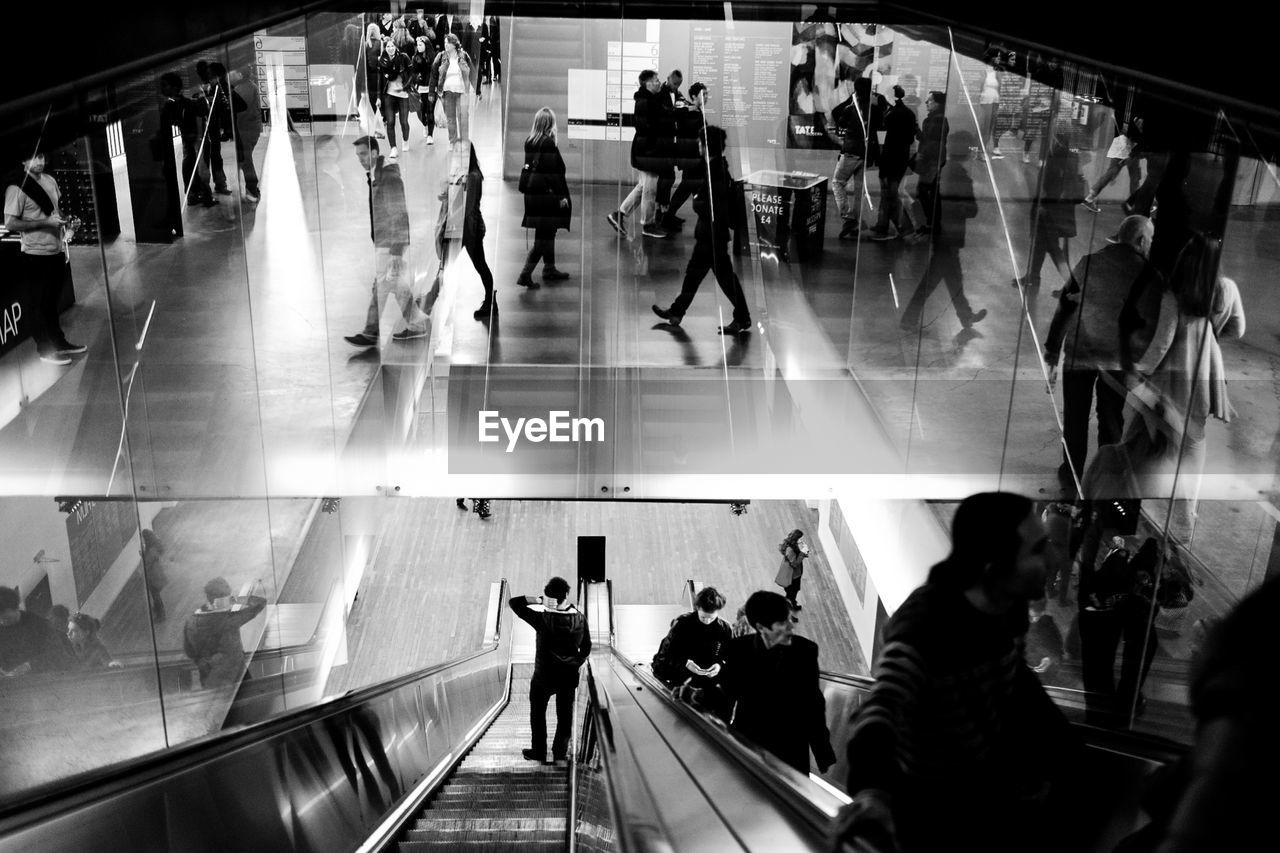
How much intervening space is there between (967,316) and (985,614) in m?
6.80

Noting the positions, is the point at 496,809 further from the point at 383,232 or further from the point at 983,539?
the point at 383,232

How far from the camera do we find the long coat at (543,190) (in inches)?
432

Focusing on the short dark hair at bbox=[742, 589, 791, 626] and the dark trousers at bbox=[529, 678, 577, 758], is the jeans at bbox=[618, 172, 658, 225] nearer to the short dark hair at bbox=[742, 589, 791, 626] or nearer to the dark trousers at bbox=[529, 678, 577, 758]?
the dark trousers at bbox=[529, 678, 577, 758]

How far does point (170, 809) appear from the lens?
9.28 ft

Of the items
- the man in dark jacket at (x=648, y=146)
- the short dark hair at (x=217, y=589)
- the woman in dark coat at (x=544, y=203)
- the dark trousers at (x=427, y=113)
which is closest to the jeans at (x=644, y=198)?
the man in dark jacket at (x=648, y=146)

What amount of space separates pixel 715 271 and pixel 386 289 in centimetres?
312

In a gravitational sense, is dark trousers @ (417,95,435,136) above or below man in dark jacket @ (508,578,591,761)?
above

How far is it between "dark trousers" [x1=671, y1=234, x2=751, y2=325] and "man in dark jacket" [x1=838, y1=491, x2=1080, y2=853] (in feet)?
28.5

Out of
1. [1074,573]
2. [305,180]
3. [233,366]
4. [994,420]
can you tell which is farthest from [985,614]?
[305,180]

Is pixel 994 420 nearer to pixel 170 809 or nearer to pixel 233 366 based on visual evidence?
Result: pixel 233 366

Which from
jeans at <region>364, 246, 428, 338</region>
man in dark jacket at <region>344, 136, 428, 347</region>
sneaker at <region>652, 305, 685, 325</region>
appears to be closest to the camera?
man in dark jacket at <region>344, 136, 428, 347</region>

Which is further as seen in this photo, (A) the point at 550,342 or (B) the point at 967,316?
(A) the point at 550,342

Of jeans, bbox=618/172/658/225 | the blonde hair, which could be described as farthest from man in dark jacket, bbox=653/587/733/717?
the blonde hair

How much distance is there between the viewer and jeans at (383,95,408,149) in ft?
32.0
